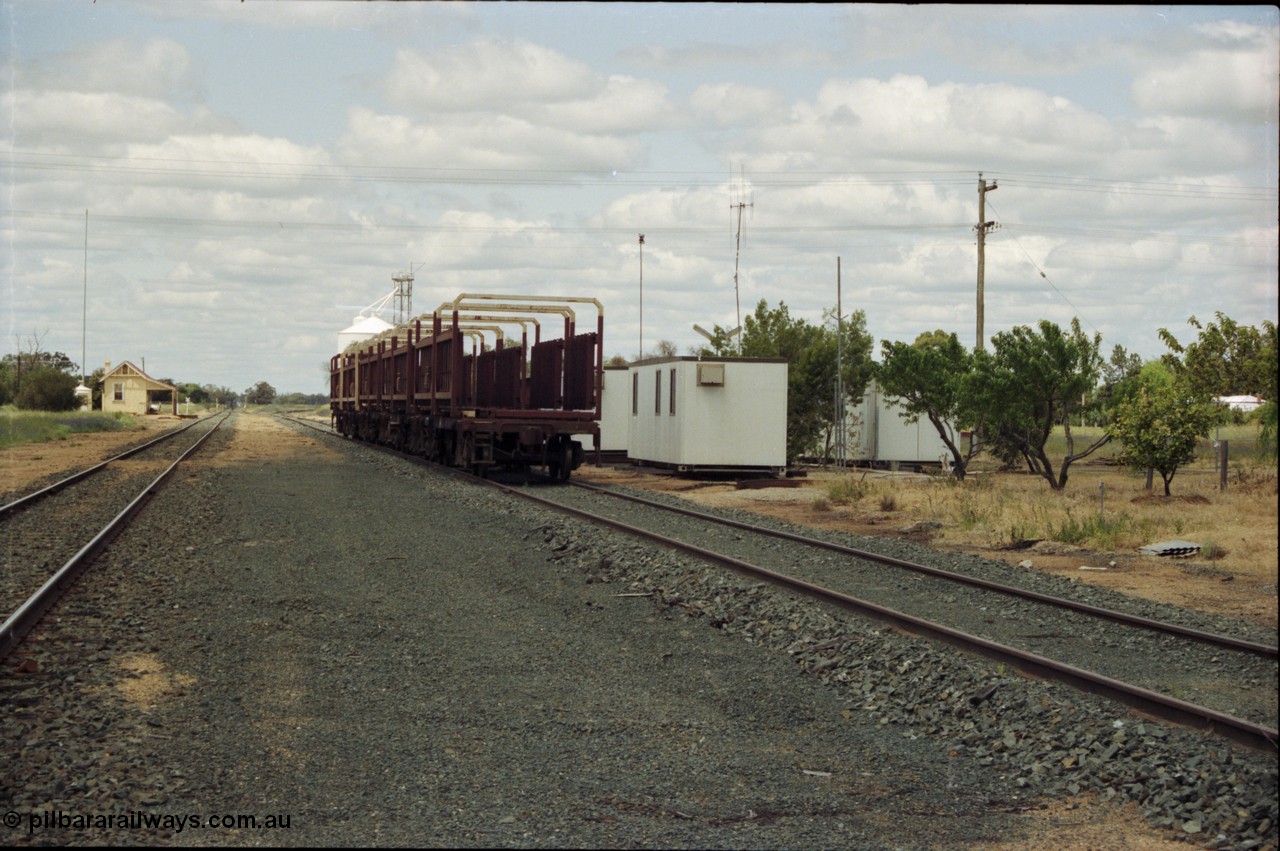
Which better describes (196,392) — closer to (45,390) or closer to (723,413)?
(45,390)

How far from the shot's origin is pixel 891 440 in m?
32.5

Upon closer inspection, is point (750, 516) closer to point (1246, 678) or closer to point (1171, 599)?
point (1171, 599)

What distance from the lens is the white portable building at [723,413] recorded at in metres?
25.1

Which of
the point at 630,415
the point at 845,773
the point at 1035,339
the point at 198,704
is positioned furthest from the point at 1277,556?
the point at 630,415

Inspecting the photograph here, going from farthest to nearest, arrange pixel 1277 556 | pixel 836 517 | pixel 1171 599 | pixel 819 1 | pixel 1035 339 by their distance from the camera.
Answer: pixel 1035 339
pixel 836 517
pixel 1171 599
pixel 819 1
pixel 1277 556

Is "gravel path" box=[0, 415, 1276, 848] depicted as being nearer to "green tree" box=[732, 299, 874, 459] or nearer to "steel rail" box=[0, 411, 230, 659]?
"steel rail" box=[0, 411, 230, 659]

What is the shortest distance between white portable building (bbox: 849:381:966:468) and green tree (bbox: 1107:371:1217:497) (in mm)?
8333

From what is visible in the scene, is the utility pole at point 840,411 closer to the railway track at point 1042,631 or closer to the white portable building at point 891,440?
the white portable building at point 891,440

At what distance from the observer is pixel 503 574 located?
11.5m

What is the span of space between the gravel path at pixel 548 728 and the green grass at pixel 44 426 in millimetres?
34716

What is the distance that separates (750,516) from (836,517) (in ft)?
6.34

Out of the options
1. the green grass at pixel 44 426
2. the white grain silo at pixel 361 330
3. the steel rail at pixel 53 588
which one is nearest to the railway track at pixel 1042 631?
the steel rail at pixel 53 588

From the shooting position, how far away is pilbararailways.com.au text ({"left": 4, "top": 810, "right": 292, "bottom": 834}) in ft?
15.3

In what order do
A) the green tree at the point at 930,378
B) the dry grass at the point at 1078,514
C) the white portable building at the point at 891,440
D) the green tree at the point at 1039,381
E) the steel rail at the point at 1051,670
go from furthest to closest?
the white portable building at the point at 891,440, the green tree at the point at 930,378, the green tree at the point at 1039,381, the dry grass at the point at 1078,514, the steel rail at the point at 1051,670
